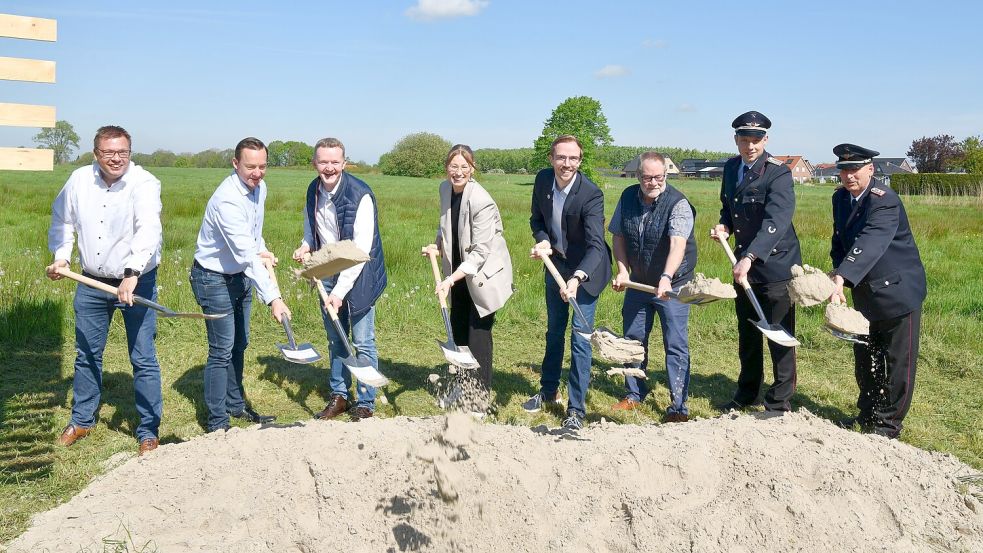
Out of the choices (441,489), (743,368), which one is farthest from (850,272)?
(441,489)

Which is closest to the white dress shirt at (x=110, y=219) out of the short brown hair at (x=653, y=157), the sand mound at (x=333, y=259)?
the sand mound at (x=333, y=259)

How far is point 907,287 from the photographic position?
15.1 ft

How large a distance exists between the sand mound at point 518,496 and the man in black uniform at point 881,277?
1.20m

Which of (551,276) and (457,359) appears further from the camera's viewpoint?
(551,276)

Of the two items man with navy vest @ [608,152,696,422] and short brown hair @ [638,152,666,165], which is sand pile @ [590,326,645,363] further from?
short brown hair @ [638,152,666,165]

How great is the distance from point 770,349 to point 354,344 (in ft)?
9.67

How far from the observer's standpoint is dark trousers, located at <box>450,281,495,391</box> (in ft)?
16.0

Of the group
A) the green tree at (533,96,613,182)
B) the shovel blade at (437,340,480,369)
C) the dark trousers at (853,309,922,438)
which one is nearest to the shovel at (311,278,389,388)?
the shovel blade at (437,340,480,369)

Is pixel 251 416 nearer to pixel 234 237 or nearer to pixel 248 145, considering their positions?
pixel 234 237

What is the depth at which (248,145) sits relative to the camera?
168 inches

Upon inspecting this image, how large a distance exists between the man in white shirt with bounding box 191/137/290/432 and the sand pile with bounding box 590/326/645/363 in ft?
6.23

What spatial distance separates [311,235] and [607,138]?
6143cm

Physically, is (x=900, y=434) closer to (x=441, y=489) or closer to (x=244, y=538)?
(x=441, y=489)

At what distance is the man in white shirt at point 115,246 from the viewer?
405cm
